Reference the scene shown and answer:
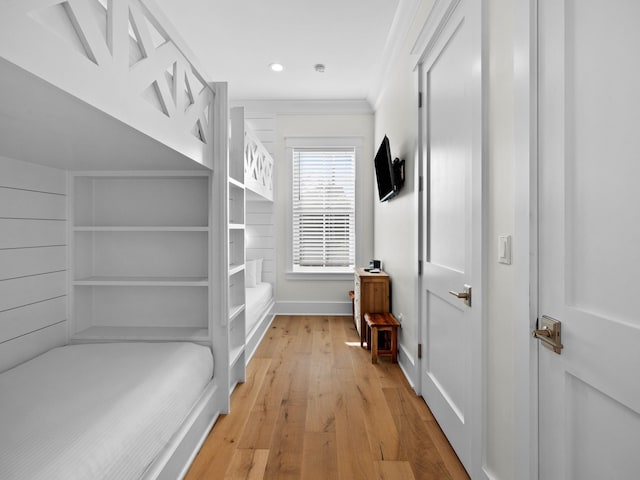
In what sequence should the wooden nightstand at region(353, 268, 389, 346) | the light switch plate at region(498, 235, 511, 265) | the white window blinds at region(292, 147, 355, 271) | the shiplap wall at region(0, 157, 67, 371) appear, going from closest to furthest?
the light switch plate at region(498, 235, 511, 265) < the shiplap wall at region(0, 157, 67, 371) < the wooden nightstand at region(353, 268, 389, 346) < the white window blinds at region(292, 147, 355, 271)

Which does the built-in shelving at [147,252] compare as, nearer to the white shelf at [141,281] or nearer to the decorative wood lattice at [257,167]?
the white shelf at [141,281]

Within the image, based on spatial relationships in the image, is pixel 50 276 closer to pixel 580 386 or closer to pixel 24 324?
pixel 24 324

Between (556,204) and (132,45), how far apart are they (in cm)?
157

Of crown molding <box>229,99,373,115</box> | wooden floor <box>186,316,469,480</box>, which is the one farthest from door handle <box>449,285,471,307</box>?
crown molding <box>229,99,373,115</box>

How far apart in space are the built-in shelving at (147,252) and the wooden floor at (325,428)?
681mm

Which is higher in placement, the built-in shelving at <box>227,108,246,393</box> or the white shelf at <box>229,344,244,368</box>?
the built-in shelving at <box>227,108,246,393</box>

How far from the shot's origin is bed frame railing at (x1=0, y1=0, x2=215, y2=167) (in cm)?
71

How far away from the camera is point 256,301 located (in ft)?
11.3

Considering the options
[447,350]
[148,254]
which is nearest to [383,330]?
[447,350]

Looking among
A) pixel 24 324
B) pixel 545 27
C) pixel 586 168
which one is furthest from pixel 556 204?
pixel 24 324

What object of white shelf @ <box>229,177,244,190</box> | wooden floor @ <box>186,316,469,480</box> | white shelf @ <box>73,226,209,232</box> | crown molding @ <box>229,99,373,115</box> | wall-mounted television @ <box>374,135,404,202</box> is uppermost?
crown molding @ <box>229,99,373,115</box>

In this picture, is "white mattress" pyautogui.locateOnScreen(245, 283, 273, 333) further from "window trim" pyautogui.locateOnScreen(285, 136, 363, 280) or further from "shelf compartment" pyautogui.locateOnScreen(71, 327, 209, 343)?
"shelf compartment" pyautogui.locateOnScreen(71, 327, 209, 343)

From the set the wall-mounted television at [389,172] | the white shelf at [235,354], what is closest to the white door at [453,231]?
the wall-mounted television at [389,172]

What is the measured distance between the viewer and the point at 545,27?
104 centimetres
